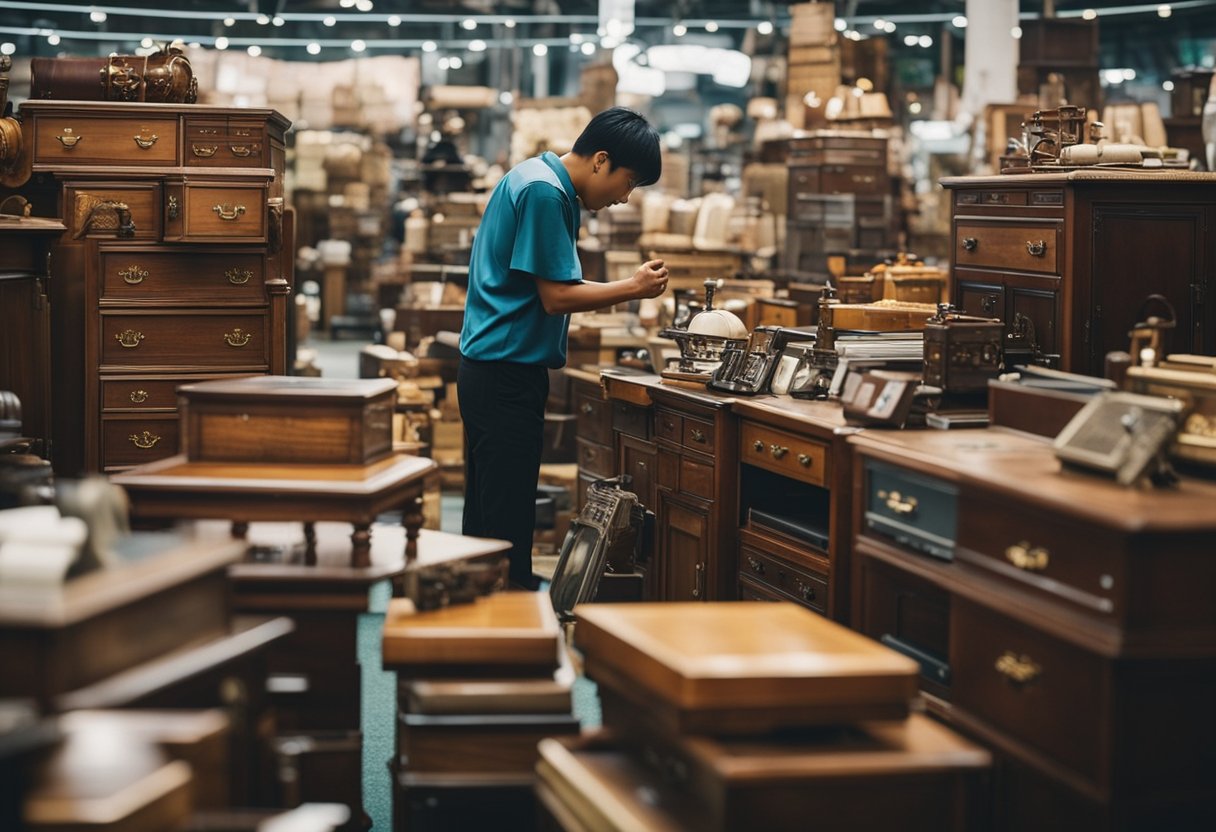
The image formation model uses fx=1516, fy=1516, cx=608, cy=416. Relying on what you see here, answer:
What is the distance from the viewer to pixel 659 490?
5242 millimetres

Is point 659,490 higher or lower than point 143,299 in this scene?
lower

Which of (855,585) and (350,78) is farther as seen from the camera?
(350,78)

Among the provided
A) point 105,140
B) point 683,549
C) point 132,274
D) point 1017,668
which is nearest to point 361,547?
point 1017,668

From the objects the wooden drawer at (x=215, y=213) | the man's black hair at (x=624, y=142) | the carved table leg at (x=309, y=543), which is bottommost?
the carved table leg at (x=309, y=543)

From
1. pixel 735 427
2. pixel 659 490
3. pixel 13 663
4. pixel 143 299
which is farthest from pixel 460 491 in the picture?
pixel 13 663

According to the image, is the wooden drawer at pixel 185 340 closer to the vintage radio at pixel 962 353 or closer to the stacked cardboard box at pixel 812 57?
the vintage radio at pixel 962 353

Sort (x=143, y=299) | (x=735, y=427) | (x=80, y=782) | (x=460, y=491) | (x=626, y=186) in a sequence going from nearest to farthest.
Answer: (x=80, y=782) → (x=626, y=186) → (x=735, y=427) → (x=143, y=299) → (x=460, y=491)

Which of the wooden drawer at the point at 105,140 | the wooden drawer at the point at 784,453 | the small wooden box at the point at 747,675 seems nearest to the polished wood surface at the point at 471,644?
the small wooden box at the point at 747,675

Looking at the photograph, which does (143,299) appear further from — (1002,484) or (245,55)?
(245,55)

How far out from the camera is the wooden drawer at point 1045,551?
9.22ft

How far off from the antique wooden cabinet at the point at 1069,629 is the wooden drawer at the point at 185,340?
327 cm

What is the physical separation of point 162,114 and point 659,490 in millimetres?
2546

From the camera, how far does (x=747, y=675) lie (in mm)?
2645

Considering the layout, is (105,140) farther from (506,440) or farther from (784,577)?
(784,577)
